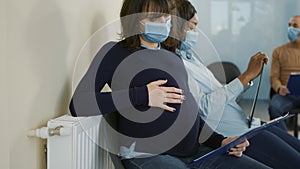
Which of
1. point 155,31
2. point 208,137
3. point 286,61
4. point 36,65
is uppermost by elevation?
point 155,31

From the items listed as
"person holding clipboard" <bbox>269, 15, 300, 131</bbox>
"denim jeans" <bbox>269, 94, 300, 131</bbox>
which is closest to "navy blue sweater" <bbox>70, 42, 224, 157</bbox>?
"denim jeans" <bbox>269, 94, 300, 131</bbox>

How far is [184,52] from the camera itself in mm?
1904

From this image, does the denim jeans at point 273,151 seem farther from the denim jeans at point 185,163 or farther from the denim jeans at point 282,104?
the denim jeans at point 282,104

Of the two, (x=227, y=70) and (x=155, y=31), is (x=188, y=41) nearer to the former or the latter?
(x=155, y=31)

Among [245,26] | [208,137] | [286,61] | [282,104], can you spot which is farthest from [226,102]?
[245,26]

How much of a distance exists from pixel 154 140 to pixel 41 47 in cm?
48

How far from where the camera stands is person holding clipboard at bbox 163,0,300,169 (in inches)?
64.8

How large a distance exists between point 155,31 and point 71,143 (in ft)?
1.58

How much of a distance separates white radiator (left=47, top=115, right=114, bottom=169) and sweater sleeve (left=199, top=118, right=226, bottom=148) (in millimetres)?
419

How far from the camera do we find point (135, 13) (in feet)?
4.82

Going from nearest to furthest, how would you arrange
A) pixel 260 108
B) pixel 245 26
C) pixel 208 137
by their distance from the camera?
pixel 208 137
pixel 260 108
pixel 245 26

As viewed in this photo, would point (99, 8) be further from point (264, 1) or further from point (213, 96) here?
point (264, 1)

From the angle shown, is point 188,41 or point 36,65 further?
point 188,41

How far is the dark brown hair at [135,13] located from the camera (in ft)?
4.75
